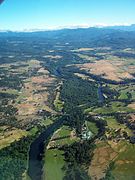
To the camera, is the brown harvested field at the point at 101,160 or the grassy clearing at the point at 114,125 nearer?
the brown harvested field at the point at 101,160

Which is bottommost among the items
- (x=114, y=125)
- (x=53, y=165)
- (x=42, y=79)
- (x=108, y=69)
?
(x=42, y=79)

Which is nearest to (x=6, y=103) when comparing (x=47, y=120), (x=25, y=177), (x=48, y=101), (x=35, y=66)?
(x=48, y=101)

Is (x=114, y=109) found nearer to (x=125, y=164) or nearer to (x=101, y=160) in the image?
(x=101, y=160)

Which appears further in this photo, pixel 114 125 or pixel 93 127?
pixel 114 125

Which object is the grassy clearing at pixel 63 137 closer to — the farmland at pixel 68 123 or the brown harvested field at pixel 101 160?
the farmland at pixel 68 123

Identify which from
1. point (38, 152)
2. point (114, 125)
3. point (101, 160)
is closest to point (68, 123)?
point (114, 125)

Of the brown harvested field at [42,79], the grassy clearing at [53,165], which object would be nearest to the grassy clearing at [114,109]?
the grassy clearing at [53,165]

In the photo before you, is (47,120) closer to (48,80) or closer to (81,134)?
(81,134)

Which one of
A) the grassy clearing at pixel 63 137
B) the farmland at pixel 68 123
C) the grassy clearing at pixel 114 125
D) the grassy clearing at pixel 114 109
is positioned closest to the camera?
the farmland at pixel 68 123
